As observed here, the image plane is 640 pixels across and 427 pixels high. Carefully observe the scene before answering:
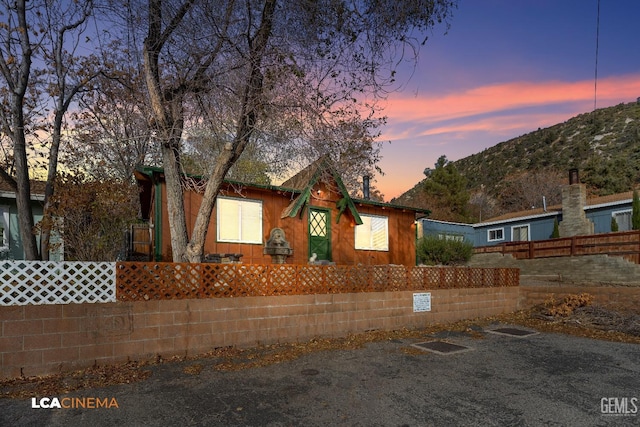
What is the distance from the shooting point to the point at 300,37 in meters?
8.27

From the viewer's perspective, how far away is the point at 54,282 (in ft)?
19.1

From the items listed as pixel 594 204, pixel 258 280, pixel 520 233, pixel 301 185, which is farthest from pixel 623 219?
pixel 258 280

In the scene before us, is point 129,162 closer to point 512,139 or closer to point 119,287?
point 119,287

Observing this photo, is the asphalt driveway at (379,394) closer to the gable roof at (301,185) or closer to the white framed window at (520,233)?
the gable roof at (301,185)

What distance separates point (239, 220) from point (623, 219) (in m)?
21.4

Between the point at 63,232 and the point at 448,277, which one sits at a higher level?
the point at 63,232

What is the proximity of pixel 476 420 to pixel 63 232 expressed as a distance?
11.9m

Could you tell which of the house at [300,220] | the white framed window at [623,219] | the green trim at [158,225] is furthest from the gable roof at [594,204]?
the green trim at [158,225]

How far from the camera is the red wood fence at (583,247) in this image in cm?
1681

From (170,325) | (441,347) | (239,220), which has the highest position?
(239,220)

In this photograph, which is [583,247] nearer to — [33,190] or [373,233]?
[373,233]

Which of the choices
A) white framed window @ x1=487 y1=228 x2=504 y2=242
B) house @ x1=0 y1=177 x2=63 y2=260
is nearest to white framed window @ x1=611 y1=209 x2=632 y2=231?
white framed window @ x1=487 y1=228 x2=504 y2=242

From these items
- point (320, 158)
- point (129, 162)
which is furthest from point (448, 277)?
point (129, 162)

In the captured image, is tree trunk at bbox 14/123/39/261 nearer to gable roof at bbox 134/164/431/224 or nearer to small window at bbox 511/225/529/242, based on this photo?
gable roof at bbox 134/164/431/224
